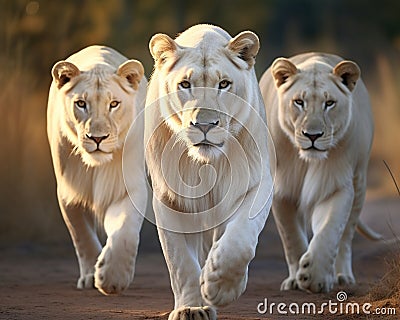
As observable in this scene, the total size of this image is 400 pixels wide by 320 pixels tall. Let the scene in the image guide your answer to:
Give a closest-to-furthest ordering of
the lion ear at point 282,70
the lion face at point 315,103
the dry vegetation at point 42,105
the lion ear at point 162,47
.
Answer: the lion ear at point 162,47 < the lion face at point 315,103 < the lion ear at point 282,70 < the dry vegetation at point 42,105

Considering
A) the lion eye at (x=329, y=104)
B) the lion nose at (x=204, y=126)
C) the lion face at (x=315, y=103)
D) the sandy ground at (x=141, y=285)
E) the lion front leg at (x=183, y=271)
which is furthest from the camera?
the lion eye at (x=329, y=104)

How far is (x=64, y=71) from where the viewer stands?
7113 mm

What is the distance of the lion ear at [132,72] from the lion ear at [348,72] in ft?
4.10

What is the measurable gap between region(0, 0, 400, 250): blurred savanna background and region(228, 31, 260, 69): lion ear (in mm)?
5105

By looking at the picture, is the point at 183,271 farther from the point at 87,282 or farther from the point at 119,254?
the point at 87,282

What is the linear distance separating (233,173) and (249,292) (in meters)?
1.92

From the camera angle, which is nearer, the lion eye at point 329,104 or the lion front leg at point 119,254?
the lion front leg at point 119,254

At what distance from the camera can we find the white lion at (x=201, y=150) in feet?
18.1

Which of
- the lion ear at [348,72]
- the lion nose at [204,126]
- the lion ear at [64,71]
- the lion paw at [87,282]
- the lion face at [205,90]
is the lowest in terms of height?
the lion paw at [87,282]

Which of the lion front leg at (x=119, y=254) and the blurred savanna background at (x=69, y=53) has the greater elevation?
the blurred savanna background at (x=69, y=53)

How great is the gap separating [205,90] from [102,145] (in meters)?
1.48

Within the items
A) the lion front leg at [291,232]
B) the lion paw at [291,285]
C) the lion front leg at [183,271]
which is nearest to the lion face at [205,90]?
the lion front leg at [183,271]

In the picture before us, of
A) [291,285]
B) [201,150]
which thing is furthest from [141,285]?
[201,150]

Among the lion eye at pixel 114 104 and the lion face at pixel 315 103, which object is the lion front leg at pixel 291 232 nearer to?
the lion face at pixel 315 103
